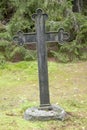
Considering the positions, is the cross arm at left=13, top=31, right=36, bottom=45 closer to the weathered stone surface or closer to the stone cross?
the stone cross

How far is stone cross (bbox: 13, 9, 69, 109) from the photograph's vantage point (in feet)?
19.2

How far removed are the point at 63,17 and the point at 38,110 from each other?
19.5 feet

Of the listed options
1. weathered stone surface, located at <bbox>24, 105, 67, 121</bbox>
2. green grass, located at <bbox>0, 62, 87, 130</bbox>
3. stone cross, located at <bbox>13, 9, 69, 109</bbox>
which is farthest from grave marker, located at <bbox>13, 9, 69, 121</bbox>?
green grass, located at <bbox>0, 62, 87, 130</bbox>

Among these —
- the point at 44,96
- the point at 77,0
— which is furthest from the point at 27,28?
the point at 44,96

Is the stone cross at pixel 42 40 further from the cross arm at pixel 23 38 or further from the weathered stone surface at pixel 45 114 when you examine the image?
the weathered stone surface at pixel 45 114

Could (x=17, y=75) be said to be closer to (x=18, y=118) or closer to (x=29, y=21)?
(x=29, y=21)

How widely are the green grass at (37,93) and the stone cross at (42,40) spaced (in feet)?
1.72

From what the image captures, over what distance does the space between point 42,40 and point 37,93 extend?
6.95 feet

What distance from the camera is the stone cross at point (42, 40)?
5.85m

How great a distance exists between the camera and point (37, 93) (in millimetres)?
7695

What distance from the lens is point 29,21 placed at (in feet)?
38.2

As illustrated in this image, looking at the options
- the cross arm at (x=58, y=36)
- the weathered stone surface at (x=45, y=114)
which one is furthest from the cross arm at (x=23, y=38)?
the weathered stone surface at (x=45, y=114)

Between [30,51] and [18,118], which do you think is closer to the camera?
[18,118]

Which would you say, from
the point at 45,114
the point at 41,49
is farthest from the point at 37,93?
the point at 41,49
